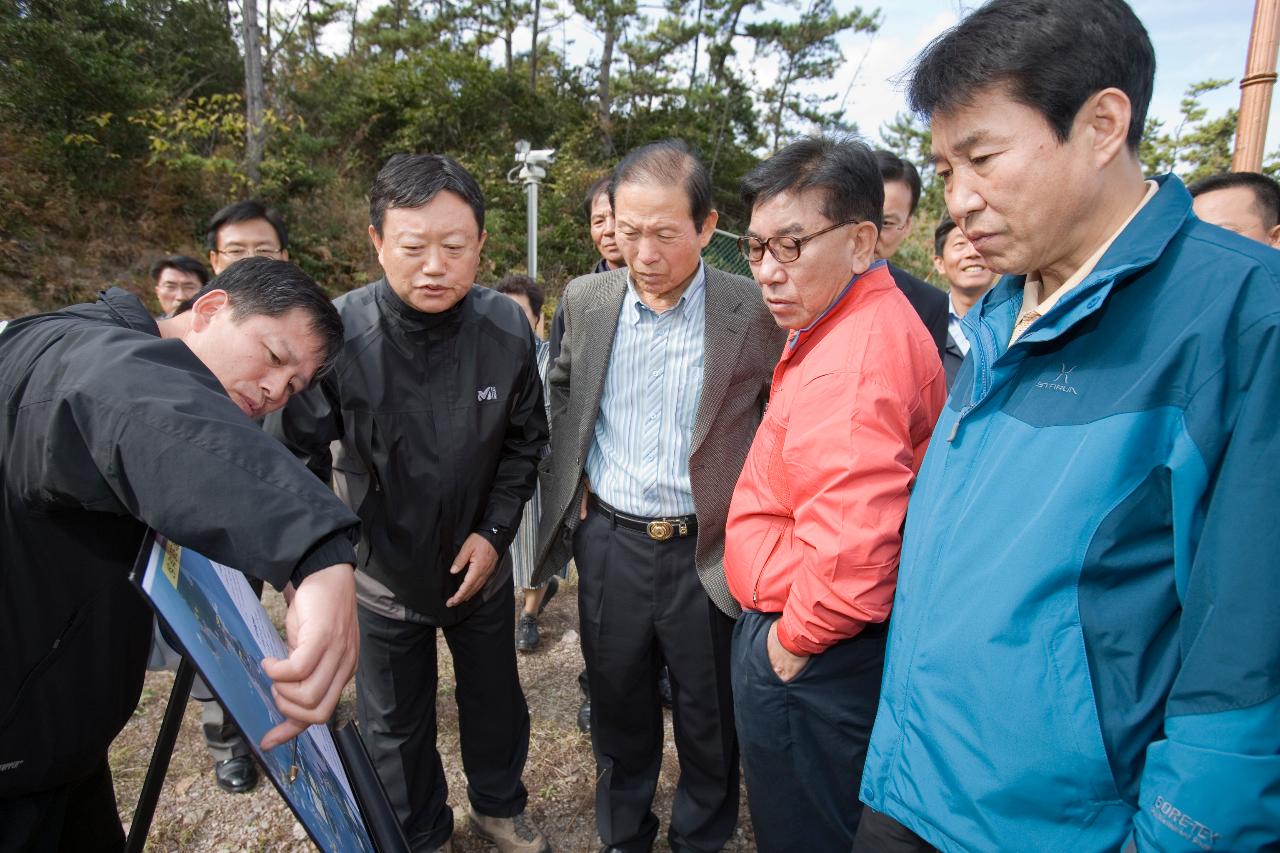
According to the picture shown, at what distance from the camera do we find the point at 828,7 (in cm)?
2203

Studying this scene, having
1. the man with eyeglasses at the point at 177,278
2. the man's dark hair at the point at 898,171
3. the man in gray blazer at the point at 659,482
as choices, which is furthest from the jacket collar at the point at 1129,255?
the man with eyeglasses at the point at 177,278

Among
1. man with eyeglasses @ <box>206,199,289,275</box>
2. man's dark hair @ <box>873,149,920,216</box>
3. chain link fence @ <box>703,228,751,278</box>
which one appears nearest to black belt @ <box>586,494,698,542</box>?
man's dark hair @ <box>873,149,920,216</box>

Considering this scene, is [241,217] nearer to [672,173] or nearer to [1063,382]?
[672,173]

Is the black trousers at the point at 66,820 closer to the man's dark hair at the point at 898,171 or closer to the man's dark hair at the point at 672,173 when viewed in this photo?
the man's dark hair at the point at 672,173

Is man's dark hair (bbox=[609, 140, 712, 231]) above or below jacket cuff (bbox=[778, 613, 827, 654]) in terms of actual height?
above

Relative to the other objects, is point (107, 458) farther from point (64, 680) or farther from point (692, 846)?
point (692, 846)

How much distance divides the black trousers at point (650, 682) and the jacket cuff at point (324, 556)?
50.5 inches

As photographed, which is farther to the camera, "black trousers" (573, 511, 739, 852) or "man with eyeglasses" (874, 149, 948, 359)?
"man with eyeglasses" (874, 149, 948, 359)

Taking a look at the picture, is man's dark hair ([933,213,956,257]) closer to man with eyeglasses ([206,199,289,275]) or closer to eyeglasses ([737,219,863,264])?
eyeglasses ([737,219,863,264])

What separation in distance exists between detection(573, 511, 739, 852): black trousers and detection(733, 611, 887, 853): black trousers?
455 mm

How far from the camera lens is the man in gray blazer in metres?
2.15

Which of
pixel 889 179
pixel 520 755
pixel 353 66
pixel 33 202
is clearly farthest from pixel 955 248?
pixel 353 66

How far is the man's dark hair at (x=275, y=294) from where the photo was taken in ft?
4.58

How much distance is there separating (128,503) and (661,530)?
4.72 ft
